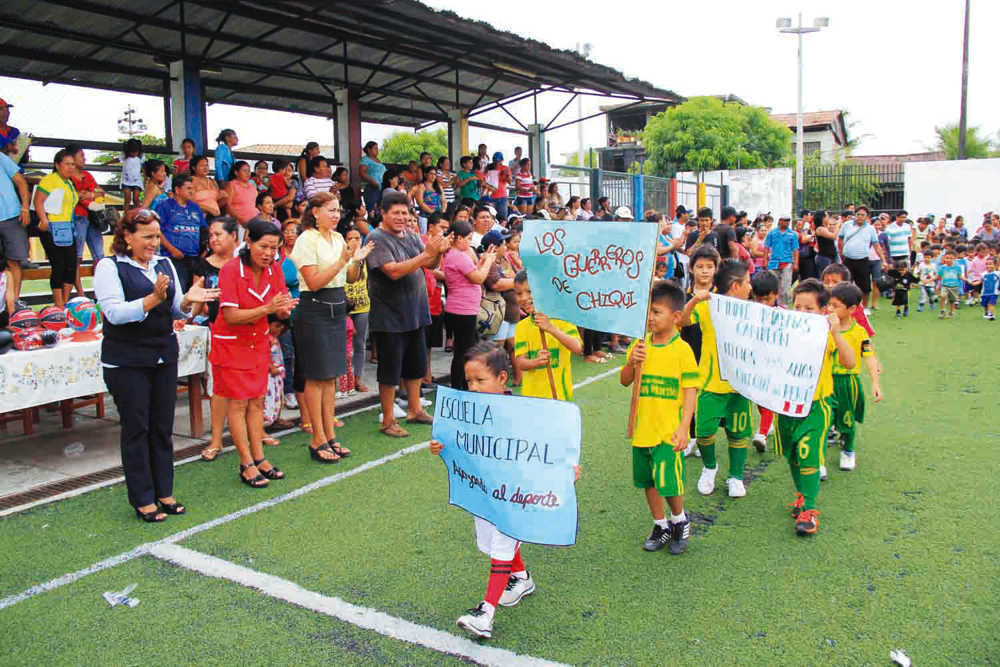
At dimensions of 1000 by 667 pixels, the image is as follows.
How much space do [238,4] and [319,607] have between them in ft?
30.7

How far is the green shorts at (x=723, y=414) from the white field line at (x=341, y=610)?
240cm

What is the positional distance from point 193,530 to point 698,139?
3800 centimetres

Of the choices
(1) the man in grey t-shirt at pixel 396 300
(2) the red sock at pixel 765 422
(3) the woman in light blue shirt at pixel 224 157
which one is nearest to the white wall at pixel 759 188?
(3) the woman in light blue shirt at pixel 224 157

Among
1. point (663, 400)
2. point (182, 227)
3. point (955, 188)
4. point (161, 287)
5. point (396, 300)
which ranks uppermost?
point (955, 188)

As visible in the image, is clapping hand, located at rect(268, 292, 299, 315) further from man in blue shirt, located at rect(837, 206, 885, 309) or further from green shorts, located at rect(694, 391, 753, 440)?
man in blue shirt, located at rect(837, 206, 885, 309)

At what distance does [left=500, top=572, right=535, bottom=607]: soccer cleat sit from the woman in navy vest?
2578 millimetres

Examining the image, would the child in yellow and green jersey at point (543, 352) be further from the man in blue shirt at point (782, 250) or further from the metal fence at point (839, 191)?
the metal fence at point (839, 191)

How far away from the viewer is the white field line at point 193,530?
Result: 13.9 feet

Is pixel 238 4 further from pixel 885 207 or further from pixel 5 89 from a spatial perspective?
pixel 885 207

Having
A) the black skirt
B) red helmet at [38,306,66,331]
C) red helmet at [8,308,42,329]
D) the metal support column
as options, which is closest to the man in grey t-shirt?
the black skirt

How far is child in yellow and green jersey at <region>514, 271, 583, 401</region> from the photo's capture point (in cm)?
440

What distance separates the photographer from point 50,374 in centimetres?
608

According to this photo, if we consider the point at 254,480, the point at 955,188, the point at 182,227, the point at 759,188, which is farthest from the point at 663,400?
the point at 759,188

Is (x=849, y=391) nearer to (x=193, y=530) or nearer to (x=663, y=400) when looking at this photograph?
(x=663, y=400)
